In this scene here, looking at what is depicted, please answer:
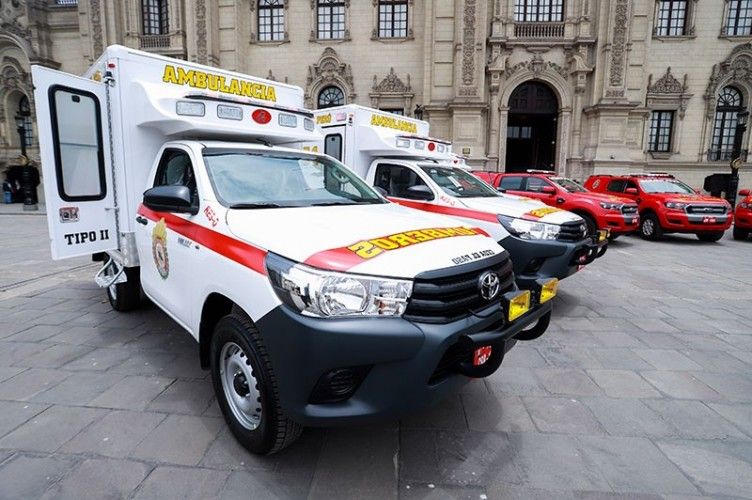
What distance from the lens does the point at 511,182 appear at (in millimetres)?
11734

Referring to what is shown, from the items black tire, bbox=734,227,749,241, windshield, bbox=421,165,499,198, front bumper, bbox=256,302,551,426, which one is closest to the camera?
front bumper, bbox=256,302,551,426

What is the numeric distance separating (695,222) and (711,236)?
1199 millimetres

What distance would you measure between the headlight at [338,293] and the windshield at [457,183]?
156 inches

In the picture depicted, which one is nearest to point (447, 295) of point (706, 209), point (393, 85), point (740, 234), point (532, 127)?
point (706, 209)

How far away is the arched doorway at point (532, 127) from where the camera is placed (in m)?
21.8

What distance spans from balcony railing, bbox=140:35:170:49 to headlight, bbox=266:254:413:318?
25490mm

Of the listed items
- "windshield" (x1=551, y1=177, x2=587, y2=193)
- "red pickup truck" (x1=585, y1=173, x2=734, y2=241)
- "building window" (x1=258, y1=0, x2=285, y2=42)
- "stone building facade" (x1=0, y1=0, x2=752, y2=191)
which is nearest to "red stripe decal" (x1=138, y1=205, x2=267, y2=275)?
"windshield" (x1=551, y1=177, x2=587, y2=193)

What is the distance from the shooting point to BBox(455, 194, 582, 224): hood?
510 centimetres

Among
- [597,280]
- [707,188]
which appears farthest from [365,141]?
[707,188]

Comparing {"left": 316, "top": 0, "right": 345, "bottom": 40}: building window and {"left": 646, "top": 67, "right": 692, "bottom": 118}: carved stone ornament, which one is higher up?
{"left": 316, "top": 0, "right": 345, "bottom": 40}: building window

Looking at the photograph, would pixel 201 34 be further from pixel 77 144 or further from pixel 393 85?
pixel 77 144

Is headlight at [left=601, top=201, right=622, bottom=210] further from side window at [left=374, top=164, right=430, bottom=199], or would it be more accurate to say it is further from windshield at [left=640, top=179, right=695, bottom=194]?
side window at [left=374, top=164, right=430, bottom=199]

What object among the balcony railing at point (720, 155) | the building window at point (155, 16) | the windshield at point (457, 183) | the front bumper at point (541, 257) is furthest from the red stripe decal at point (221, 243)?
the balcony railing at point (720, 155)

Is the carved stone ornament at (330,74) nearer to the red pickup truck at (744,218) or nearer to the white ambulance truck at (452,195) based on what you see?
the white ambulance truck at (452,195)
